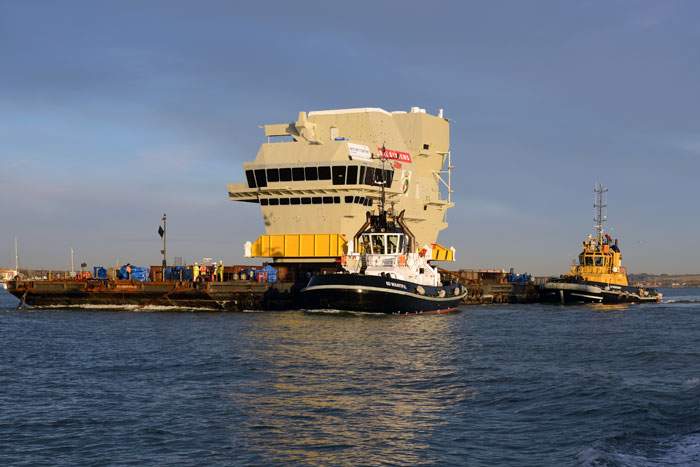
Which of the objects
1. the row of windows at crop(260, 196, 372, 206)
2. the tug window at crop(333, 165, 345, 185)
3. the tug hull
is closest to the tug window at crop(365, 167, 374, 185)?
the row of windows at crop(260, 196, 372, 206)

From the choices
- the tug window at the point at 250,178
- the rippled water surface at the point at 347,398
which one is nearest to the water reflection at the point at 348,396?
the rippled water surface at the point at 347,398

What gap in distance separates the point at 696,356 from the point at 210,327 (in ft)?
102

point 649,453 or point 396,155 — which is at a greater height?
point 396,155

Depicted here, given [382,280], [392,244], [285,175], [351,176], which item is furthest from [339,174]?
[382,280]

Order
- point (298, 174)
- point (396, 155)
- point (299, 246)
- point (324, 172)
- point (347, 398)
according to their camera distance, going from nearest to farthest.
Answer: point (347, 398)
point (324, 172)
point (298, 174)
point (299, 246)
point (396, 155)

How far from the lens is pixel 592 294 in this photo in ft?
309

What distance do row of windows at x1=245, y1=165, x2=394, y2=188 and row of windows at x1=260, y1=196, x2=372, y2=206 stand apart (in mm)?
1569

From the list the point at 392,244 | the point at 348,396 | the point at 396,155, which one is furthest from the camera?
the point at 396,155

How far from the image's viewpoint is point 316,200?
3275 inches

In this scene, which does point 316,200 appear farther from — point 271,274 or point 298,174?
point 271,274

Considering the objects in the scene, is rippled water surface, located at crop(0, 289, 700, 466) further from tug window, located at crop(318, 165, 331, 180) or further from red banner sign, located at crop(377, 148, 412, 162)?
red banner sign, located at crop(377, 148, 412, 162)

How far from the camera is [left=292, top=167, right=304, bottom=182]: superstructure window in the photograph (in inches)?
3270

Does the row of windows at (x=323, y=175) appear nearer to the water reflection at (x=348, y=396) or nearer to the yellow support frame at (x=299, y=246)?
the yellow support frame at (x=299, y=246)

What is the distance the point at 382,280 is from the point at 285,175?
86.5 ft
